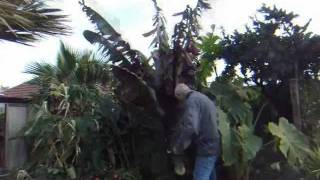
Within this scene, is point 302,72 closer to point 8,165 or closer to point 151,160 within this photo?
point 151,160

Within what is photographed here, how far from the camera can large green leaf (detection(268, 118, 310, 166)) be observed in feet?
23.1

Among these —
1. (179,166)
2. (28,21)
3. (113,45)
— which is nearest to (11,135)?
(113,45)

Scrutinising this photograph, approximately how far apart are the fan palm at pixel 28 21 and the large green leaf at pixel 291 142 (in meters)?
3.23

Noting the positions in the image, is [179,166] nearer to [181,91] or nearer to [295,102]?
[181,91]

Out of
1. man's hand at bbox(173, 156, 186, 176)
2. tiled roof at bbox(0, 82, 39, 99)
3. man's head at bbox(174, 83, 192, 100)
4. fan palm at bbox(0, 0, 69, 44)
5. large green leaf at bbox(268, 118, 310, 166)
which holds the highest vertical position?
fan palm at bbox(0, 0, 69, 44)

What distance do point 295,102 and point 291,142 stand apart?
3.26ft

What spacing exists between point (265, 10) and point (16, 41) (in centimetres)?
375

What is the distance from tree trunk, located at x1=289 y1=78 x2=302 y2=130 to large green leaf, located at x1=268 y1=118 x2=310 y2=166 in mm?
752

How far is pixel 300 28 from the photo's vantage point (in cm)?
803

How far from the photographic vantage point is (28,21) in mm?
6824

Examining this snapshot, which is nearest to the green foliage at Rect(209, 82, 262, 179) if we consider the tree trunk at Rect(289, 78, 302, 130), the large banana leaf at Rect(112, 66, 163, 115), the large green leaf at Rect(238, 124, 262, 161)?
the large green leaf at Rect(238, 124, 262, 161)

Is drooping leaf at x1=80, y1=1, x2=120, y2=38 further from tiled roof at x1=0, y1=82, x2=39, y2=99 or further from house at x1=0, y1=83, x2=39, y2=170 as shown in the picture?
house at x1=0, y1=83, x2=39, y2=170

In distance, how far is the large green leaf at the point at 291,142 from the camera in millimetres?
7047

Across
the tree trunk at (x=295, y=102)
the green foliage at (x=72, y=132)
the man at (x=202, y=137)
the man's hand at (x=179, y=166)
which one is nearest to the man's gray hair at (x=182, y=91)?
the man at (x=202, y=137)
